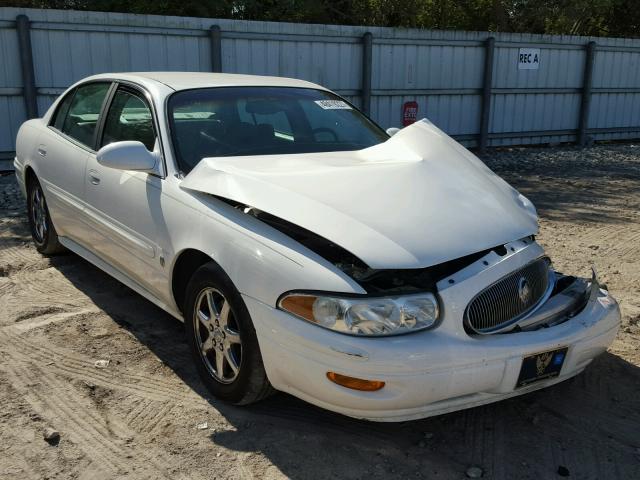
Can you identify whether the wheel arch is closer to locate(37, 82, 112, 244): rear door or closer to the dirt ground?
the dirt ground

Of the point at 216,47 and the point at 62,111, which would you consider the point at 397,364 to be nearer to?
the point at 62,111

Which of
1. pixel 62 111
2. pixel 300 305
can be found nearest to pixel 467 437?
pixel 300 305

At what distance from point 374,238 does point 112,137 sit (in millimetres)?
2323

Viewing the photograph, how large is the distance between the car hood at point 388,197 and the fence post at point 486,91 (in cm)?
963

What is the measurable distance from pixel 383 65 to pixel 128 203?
28.7 ft

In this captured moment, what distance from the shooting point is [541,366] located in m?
3.07

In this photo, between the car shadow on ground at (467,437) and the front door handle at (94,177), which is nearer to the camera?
the car shadow on ground at (467,437)

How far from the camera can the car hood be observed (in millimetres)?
2961

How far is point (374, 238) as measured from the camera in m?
2.94

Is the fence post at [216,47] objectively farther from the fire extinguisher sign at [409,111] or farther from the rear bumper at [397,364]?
the rear bumper at [397,364]

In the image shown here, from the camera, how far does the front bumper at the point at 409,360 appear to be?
9.07 feet

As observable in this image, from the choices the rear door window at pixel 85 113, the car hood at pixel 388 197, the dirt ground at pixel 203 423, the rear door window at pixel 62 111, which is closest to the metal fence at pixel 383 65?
the rear door window at pixel 62 111

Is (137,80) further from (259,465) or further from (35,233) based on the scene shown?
(259,465)

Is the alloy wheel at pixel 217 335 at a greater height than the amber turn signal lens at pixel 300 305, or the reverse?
the amber turn signal lens at pixel 300 305
